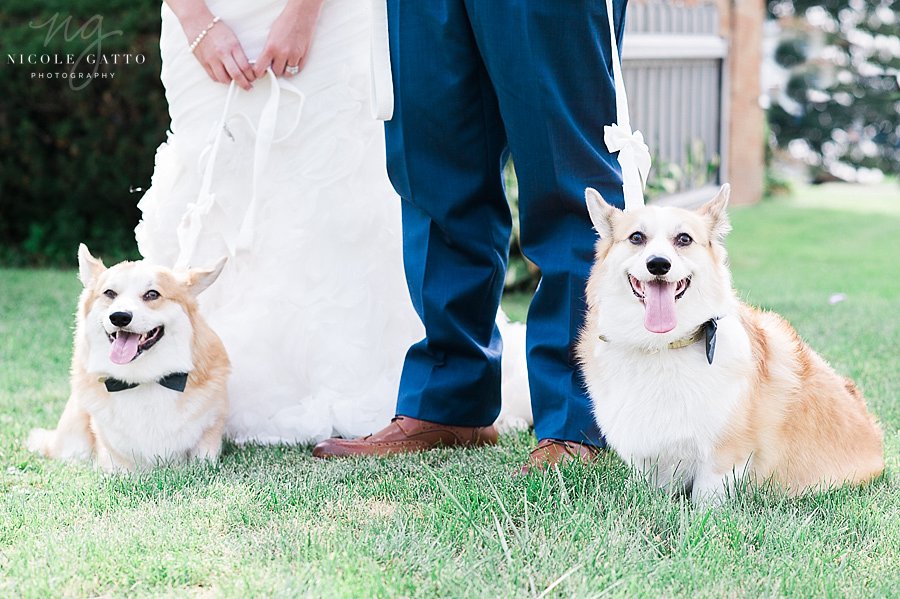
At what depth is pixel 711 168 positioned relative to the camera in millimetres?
8305

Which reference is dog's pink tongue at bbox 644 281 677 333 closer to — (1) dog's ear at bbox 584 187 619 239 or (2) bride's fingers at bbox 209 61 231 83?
(1) dog's ear at bbox 584 187 619 239

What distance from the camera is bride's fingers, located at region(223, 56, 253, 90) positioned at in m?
2.88

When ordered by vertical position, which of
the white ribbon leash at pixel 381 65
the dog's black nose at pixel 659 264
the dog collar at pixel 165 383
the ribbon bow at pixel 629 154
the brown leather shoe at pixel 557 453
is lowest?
the brown leather shoe at pixel 557 453

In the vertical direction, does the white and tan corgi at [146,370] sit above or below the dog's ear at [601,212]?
below

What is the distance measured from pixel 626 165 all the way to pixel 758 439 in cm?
68

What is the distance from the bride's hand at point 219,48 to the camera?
2871 mm

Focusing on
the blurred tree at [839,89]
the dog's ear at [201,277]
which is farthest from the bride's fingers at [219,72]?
the blurred tree at [839,89]

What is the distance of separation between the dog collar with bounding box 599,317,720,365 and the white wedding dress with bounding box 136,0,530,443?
1.05 metres

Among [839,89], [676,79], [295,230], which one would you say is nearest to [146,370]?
[295,230]

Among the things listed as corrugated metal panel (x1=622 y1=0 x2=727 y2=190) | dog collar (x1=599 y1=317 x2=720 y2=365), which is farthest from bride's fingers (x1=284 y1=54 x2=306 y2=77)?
corrugated metal panel (x1=622 y1=0 x2=727 y2=190)

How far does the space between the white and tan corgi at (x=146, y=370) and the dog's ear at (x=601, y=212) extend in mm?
1079

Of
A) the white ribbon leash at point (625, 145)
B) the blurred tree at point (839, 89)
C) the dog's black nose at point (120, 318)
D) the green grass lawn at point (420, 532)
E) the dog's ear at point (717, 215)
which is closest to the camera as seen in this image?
the green grass lawn at point (420, 532)

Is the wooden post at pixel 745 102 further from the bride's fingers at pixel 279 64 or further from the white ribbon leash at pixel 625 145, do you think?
the white ribbon leash at pixel 625 145

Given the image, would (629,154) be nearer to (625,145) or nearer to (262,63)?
(625,145)
